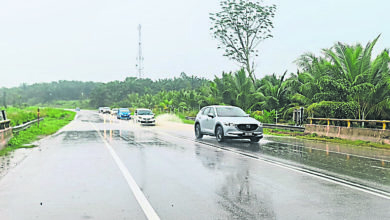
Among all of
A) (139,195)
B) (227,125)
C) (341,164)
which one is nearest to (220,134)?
(227,125)

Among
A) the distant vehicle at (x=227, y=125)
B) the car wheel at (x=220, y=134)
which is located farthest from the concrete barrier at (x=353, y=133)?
the car wheel at (x=220, y=134)

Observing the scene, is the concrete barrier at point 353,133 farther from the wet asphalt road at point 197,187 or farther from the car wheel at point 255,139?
the car wheel at point 255,139

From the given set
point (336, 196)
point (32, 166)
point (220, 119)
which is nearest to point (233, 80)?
point (220, 119)

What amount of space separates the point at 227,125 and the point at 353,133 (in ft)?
19.1

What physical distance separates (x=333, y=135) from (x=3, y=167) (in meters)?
14.7

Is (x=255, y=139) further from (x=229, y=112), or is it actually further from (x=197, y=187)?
(x=197, y=187)

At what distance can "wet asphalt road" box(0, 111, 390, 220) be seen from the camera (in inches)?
224

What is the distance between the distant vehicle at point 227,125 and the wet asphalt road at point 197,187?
4144mm

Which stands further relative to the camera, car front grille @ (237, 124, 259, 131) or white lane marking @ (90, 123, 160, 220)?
car front grille @ (237, 124, 259, 131)

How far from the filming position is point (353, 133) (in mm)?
17312

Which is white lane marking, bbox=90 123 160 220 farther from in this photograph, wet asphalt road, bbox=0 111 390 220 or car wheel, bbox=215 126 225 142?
car wheel, bbox=215 126 225 142

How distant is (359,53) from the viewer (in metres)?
20.6

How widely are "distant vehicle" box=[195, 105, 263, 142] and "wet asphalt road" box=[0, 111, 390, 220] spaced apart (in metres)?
4.14

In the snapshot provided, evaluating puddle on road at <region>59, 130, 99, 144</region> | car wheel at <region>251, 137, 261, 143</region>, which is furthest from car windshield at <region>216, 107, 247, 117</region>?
puddle on road at <region>59, 130, 99, 144</region>
